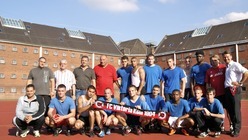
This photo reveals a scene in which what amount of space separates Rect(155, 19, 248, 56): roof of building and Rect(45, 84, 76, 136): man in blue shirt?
1704 inches

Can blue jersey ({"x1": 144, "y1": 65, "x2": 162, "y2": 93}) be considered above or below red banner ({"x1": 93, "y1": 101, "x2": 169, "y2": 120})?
above

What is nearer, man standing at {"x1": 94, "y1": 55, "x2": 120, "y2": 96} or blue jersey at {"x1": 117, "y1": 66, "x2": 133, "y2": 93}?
man standing at {"x1": 94, "y1": 55, "x2": 120, "y2": 96}

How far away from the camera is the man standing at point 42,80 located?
310 inches

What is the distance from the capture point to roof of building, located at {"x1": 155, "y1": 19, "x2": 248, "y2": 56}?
47.1 meters

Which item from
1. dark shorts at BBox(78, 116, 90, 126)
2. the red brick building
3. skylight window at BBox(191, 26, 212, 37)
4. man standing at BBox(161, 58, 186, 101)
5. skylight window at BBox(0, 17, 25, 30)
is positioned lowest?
dark shorts at BBox(78, 116, 90, 126)

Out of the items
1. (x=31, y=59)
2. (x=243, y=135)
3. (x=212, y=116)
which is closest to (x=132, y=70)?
(x=212, y=116)

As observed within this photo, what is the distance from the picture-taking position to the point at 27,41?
162ft

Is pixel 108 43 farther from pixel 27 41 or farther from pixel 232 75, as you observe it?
pixel 232 75

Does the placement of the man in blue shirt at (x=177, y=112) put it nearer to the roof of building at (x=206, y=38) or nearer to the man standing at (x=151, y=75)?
the man standing at (x=151, y=75)

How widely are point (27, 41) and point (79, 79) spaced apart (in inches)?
1761

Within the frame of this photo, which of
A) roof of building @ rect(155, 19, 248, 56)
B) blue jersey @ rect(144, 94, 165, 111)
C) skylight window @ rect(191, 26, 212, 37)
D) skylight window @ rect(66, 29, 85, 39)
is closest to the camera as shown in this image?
blue jersey @ rect(144, 94, 165, 111)

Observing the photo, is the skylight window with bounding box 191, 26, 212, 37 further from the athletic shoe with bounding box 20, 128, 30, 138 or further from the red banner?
the athletic shoe with bounding box 20, 128, 30, 138

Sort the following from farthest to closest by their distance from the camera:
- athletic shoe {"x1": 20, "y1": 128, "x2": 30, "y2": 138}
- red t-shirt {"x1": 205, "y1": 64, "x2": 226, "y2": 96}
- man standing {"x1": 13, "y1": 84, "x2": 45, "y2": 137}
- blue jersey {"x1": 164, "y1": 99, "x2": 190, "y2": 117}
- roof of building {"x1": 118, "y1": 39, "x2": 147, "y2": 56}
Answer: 1. roof of building {"x1": 118, "y1": 39, "x2": 147, "y2": 56}
2. red t-shirt {"x1": 205, "y1": 64, "x2": 226, "y2": 96}
3. blue jersey {"x1": 164, "y1": 99, "x2": 190, "y2": 117}
4. athletic shoe {"x1": 20, "y1": 128, "x2": 30, "y2": 138}
5. man standing {"x1": 13, "y1": 84, "x2": 45, "y2": 137}

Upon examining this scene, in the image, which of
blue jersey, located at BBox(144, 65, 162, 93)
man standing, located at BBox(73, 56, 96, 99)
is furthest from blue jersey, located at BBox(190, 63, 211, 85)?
man standing, located at BBox(73, 56, 96, 99)
